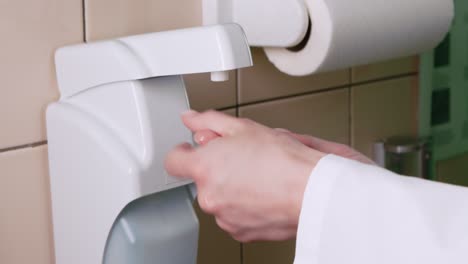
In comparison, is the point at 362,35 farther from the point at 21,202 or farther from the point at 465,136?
the point at 465,136

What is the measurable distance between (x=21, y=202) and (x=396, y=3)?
379mm

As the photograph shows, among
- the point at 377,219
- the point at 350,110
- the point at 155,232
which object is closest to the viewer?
the point at 377,219

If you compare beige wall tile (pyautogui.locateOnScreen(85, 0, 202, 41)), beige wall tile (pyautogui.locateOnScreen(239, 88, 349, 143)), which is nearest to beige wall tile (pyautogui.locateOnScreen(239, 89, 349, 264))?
beige wall tile (pyautogui.locateOnScreen(239, 88, 349, 143))

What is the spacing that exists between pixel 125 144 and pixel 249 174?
105 millimetres

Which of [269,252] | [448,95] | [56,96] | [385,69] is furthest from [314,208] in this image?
[448,95]

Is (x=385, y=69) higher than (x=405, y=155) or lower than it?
higher

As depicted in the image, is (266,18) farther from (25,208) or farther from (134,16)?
(25,208)

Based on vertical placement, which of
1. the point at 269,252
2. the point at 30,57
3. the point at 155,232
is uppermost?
the point at 30,57

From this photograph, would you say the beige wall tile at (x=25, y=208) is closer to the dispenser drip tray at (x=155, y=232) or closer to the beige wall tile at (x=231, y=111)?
the dispenser drip tray at (x=155, y=232)

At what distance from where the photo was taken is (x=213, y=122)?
53 centimetres

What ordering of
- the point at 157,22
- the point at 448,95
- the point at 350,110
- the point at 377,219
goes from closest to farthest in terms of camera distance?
the point at 377,219, the point at 157,22, the point at 350,110, the point at 448,95

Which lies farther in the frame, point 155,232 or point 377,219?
point 155,232

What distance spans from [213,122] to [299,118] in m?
0.31

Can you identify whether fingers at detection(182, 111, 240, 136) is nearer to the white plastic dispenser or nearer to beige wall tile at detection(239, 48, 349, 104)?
the white plastic dispenser
